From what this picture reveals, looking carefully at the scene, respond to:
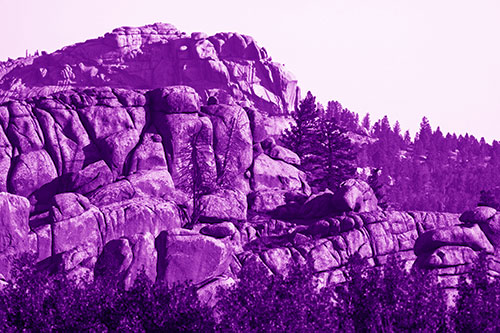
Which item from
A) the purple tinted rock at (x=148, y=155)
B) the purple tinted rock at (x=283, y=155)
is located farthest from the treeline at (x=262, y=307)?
the purple tinted rock at (x=283, y=155)

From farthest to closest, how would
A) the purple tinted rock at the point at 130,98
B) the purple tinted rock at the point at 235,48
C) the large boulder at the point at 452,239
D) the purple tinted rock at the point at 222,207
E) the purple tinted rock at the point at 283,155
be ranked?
the purple tinted rock at the point at 235,48 → the purple tinted rock at the point at 283,155 → the purple tinted rock at the point at 130,98 → the purple tinted rock at the point at 222,207 → the large boulder at the point at 452,239

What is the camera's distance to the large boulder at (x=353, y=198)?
8881 cm

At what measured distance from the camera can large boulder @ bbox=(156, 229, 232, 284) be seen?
74250mm

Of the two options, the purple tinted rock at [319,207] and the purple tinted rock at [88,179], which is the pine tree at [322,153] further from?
the purple tinted rock at [88,179]

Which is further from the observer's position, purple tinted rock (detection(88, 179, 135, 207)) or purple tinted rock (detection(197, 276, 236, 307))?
purple tinted rock (detection(88, 179, 135, 207))

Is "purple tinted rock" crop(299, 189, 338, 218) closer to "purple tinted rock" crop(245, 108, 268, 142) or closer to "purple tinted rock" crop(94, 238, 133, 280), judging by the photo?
"purple tinted rock" crop(245, 108, 268, 142)

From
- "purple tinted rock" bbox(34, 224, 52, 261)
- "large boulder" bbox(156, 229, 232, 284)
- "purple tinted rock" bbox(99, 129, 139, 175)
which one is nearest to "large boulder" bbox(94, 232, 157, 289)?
"large boulder" bbox(156, 229, 232, 284)

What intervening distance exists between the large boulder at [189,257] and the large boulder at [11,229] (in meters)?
13.2

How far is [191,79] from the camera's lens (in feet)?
624

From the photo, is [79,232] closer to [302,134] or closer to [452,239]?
[452,239]

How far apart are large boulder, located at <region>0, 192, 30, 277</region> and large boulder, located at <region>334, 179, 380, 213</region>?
3485cm

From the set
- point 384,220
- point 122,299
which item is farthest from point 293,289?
point 384,220

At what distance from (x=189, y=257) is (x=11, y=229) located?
1752 cm

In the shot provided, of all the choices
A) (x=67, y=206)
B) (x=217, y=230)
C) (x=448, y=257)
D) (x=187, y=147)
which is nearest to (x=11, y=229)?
(x=67, y=206)
